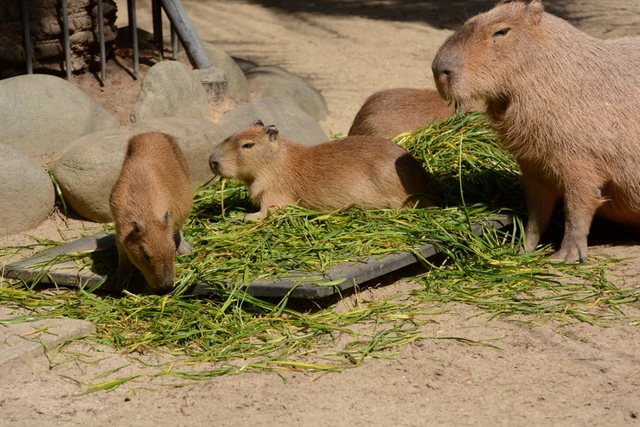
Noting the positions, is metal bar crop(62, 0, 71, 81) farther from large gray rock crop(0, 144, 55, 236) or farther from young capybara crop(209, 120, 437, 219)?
young capybara crop(209, 120, 437, 219)

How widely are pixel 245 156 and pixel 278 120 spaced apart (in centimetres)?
159

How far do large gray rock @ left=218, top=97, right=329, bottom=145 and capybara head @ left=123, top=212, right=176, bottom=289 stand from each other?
8.49 ft

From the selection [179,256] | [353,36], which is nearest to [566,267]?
[179,256]

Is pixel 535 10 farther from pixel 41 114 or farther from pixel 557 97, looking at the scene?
pixel 41 114

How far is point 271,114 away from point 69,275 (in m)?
2.83

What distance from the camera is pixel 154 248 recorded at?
423 centimetres

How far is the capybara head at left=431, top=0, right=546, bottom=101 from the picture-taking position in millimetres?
4613

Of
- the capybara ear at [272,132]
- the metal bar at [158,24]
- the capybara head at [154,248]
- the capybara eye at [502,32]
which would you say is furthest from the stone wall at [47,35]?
the capybara eye at [502,32]

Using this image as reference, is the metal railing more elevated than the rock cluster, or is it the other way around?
the metal railing

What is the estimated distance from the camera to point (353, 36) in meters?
11.7

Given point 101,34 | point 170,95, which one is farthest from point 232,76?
point 101,34

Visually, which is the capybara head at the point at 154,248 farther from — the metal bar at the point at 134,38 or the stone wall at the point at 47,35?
the metal bar at the point at 134,38

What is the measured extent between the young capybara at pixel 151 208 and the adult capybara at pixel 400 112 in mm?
1838

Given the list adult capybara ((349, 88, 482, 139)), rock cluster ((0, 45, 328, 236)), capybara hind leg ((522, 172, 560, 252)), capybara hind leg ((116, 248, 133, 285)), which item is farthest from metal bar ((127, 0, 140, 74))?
capybara hind leg ((522, 172, 560, 252))
